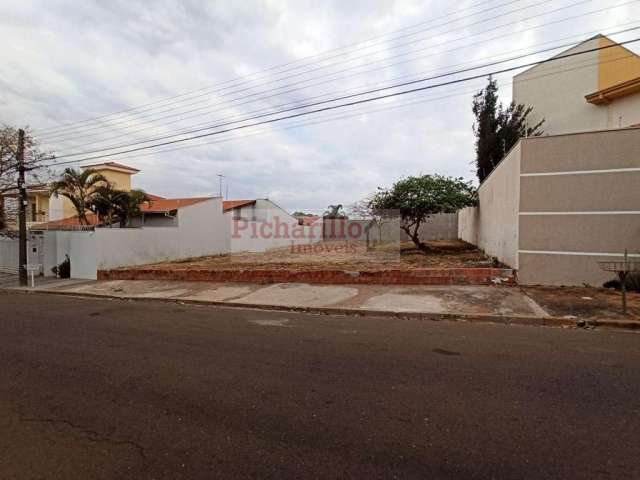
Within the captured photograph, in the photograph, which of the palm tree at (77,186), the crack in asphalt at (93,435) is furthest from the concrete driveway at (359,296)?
the palm tree at (77,186)

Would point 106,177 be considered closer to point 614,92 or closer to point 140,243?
point 140,243

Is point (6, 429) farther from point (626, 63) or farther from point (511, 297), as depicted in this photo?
point (626, 63)

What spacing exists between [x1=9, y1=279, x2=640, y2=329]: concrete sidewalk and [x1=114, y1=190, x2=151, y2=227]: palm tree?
649 cm

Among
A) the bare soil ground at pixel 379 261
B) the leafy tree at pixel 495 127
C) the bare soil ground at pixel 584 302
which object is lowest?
the bare soil ground at pixel 584 302

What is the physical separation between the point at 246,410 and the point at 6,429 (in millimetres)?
2008

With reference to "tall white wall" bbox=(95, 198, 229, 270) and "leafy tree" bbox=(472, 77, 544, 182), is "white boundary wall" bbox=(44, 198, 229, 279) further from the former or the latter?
"leafy tree" bbox=(472, 77, 544, 182)

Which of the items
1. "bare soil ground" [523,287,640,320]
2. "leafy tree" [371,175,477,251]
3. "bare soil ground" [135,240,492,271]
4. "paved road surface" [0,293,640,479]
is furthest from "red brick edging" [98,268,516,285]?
"leafy tree" [371,175,477,251]

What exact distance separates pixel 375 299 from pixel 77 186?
16.5m

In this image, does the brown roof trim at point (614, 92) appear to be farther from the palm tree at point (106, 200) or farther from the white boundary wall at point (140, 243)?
the palm tree at point (106, 200)

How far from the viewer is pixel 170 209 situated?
68.1 ft

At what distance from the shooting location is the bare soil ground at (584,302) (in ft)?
20.4

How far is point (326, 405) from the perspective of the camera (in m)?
3.27

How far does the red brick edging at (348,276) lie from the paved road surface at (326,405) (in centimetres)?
340

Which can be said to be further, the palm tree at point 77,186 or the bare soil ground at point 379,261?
the palm tree at point 77,186
